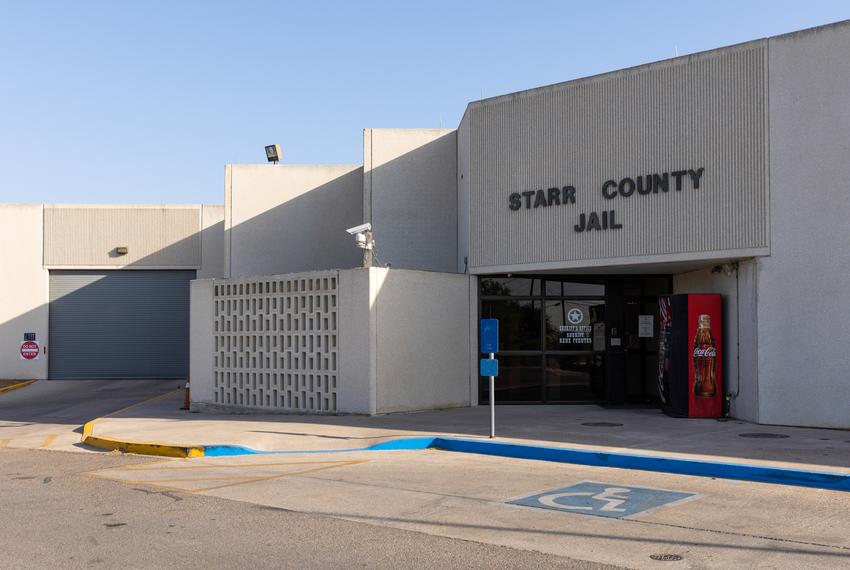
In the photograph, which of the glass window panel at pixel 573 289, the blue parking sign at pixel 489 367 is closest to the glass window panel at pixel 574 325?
the glass window panel at pixel 573 289

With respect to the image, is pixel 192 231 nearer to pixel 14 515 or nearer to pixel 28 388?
pixel 28 388

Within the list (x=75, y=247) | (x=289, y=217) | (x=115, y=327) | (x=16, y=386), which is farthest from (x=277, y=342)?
(x=75, y=247)

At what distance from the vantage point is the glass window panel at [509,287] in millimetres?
20266

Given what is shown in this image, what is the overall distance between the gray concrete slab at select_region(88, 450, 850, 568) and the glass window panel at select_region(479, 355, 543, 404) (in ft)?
23.5

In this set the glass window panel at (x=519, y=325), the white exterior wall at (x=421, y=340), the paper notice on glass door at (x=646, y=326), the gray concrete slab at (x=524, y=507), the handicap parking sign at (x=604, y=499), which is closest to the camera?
the gray concrete slab at (x=524, y=507)

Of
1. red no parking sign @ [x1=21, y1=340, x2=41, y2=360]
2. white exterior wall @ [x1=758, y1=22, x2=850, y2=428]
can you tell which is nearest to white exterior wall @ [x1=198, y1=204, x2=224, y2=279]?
red no parking sign @ [x1=21, y1=340, x2=41, y2=360]

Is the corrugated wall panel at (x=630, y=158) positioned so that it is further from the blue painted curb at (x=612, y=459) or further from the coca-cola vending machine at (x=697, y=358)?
the blue painted curb at (x=612, y=459)

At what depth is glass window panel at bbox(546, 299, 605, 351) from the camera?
798 inches

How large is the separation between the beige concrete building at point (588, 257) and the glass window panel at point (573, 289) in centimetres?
5

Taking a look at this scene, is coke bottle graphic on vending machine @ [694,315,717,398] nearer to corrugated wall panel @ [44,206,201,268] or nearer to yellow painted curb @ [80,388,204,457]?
yellow painted curb @ [80,388,204,457]

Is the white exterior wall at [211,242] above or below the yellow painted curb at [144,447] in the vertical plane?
above

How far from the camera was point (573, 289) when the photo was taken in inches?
803

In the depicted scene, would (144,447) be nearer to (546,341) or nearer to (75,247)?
(546,341)

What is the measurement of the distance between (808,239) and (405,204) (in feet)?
36.0
